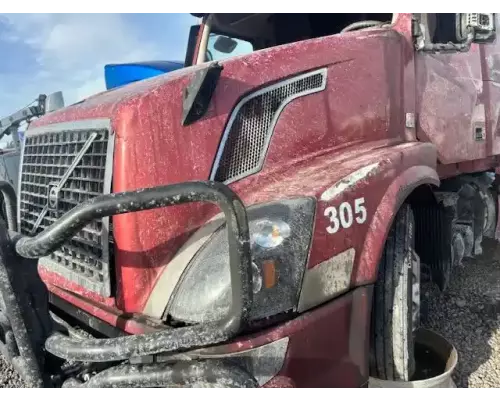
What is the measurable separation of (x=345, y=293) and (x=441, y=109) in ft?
6.13

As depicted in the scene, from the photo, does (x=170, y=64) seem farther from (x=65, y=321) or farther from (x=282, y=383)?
(x=282, y=383)

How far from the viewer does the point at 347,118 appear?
2.79 m

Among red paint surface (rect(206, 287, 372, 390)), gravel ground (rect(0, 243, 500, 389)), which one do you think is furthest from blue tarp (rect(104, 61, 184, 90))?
red paint surface (rect(206, 287, 372, 390))

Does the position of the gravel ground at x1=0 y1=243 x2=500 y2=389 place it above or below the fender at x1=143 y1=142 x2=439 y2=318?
below

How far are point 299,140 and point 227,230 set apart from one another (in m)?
0.98

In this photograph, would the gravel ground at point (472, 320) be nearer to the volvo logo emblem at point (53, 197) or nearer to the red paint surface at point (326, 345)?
the red paint surface at point (326, 345)

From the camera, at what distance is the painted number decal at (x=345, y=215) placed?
7.02 feet

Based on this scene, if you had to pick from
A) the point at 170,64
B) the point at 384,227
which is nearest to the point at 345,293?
the point at 384,227

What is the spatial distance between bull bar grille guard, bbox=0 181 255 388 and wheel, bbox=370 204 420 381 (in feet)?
3.01

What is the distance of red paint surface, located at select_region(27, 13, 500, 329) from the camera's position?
2143 millimetres

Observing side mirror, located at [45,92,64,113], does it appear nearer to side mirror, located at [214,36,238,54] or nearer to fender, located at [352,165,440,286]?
side mirror, located at [214,36,238,54]

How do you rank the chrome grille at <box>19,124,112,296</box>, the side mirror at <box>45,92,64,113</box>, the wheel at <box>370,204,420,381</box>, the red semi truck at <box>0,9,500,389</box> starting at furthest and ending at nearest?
1. the side mirror at <box>45,92,64,113</box>
2. the wheel at <box>370,204,420,381</box>
3. the chrome grille at <box>19,124,112,296</box>
4. the red semi truck at <box>0,9,500,389</box>

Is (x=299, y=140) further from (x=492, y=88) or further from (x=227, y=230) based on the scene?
(x=492, y=88)

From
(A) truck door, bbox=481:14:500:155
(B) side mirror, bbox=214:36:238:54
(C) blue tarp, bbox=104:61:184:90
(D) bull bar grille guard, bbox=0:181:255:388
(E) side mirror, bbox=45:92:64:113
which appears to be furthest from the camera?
(C) blue tarp, bbox=104:61:184:90
